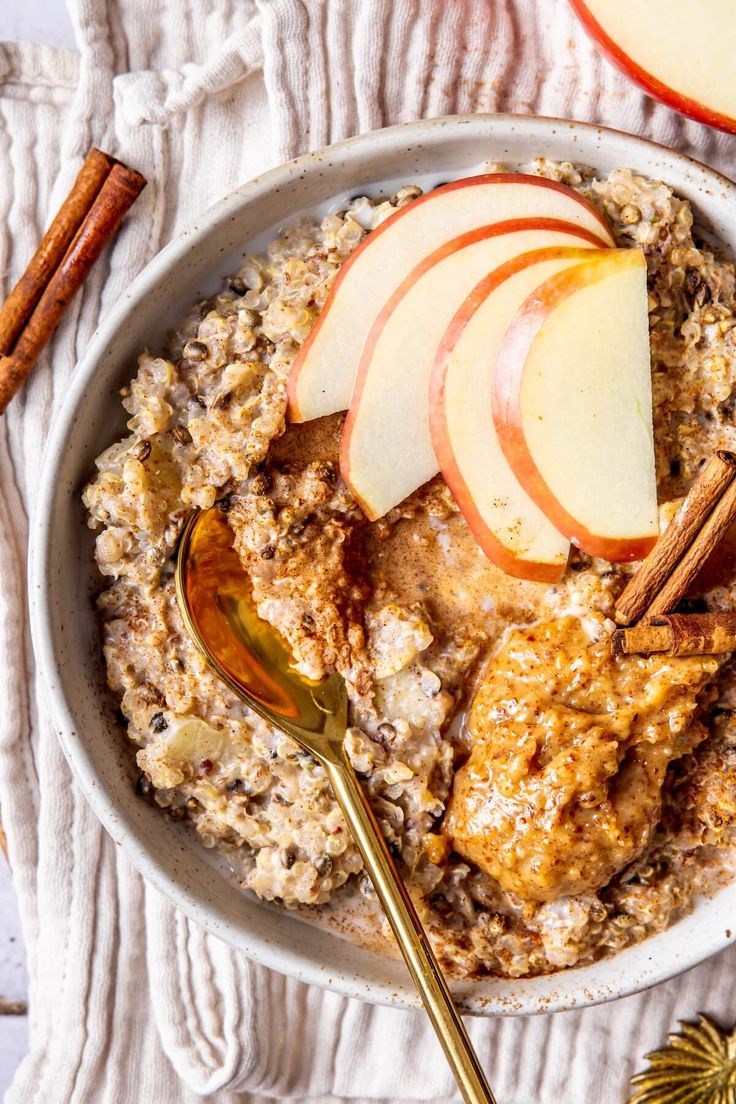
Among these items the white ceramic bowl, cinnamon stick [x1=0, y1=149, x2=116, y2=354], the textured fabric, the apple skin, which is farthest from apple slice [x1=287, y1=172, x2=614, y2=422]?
cinnamon stick [x1=0, y1=149, x2=116, y2=354]

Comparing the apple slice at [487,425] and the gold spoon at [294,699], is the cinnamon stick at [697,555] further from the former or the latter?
the gold spoon at [294,699]

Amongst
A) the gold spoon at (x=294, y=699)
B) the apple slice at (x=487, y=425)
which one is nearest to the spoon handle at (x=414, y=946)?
the gold spoon at (x=294, y=699)

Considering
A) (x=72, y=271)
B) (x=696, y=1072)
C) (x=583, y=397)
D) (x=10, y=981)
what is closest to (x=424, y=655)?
(x=583, y=397)

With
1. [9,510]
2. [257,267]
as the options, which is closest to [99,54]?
[257,267]

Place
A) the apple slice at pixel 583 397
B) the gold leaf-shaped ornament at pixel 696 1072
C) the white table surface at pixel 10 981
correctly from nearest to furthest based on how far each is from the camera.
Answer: the apple slice at pixel 583 397, the gold leaf-shaped ornament at pixel 696 1072, the white table surface at pixel 10 981

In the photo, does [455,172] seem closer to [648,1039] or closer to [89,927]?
[89,927]

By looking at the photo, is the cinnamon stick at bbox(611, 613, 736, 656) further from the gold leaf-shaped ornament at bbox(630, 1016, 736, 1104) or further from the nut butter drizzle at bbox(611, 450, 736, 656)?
the gold leaf-shaped ornament at bbox(630, 1016, 736, 1104)

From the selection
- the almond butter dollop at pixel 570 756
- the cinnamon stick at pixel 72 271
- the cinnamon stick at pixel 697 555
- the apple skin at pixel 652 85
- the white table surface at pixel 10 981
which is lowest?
the white table surface at pixel 10 981
